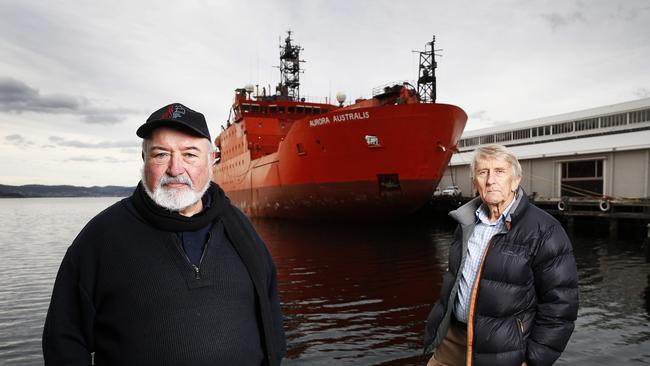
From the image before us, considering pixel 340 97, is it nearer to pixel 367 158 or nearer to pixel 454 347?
pixel 367 158

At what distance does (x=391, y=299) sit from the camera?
26.1 feet

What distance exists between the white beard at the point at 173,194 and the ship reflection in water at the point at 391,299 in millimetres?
4048

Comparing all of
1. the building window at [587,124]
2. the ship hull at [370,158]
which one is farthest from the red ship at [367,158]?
the building window at [587,124]

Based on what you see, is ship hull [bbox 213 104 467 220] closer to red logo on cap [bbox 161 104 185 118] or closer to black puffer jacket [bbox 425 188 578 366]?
black puffer jacket [bbox 425 188 578 366]

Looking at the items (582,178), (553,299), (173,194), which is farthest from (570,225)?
(173,194)

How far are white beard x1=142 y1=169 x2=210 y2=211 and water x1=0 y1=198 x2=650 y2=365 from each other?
3988 millimetres

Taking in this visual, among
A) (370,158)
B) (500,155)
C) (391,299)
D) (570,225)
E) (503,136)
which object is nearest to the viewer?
(500,155)

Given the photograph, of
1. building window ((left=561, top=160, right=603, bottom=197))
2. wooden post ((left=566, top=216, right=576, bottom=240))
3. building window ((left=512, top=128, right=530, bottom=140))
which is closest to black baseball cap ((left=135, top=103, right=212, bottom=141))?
wooden post ((left=566, top=216, right=576, bottom=240))

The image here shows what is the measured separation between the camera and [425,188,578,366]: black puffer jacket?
7.34 ft

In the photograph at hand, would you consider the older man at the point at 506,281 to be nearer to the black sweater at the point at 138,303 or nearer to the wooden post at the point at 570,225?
the black sweater at the point at 138,303

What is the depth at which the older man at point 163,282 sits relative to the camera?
64.3 inches

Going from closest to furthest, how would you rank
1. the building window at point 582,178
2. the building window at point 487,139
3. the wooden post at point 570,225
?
the wooden post at point 570,225 → the building window at point 582,178 → the building window at point 487,139

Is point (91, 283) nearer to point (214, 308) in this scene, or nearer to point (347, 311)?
point (214, 308)

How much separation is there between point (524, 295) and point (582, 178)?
900 inches
